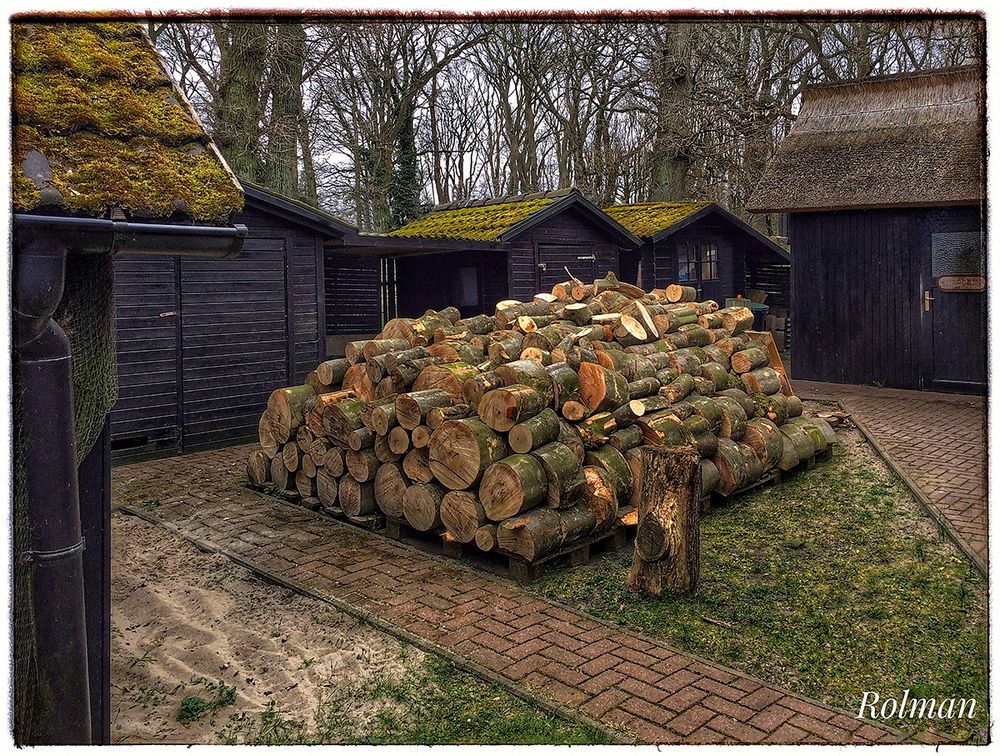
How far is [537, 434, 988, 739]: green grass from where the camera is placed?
4.64 m

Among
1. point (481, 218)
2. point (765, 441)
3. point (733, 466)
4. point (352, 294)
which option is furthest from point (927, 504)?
point (352, 294)

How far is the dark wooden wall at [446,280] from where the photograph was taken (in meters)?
16.0

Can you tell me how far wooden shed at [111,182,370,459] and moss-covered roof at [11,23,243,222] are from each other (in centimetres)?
646

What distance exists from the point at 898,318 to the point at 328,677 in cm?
1244

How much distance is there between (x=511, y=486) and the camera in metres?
6.24

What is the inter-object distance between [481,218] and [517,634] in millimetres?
11884

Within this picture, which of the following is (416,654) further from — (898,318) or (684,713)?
(898,318)

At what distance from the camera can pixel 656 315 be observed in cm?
963

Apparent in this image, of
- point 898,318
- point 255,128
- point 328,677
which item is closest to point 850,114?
point 898,318

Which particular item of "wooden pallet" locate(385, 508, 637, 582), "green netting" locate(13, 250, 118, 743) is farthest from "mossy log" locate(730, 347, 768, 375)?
"green netting" locate(13, 250, 118, 743)

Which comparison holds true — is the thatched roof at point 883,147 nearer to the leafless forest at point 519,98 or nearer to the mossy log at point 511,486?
the leafless forest at point 519,98

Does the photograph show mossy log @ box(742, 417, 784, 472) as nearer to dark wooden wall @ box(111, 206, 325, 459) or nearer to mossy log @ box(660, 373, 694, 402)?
mossy log @ box(660, 373, 694, 402)

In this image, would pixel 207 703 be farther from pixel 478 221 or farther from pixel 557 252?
pixel 557 252

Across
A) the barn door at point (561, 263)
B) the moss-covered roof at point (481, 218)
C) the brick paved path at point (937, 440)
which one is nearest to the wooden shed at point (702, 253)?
the barn door at point (561, 263)
